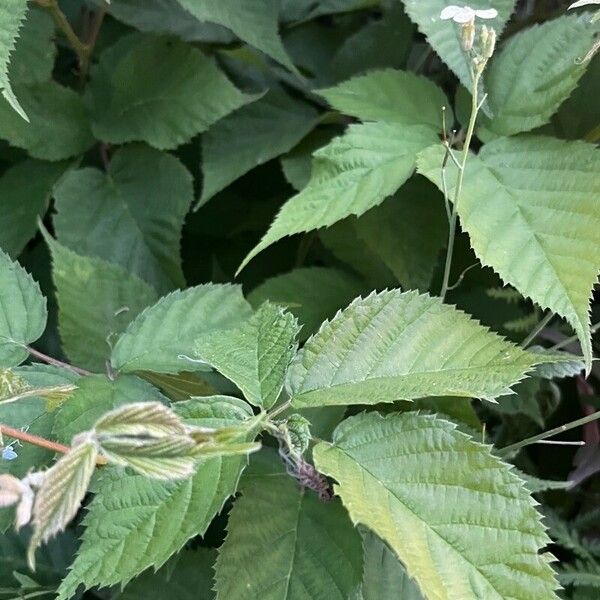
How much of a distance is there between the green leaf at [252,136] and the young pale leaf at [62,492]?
1.41 feet

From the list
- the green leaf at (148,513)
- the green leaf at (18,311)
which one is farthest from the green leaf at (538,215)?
the green leaf at (18,311)

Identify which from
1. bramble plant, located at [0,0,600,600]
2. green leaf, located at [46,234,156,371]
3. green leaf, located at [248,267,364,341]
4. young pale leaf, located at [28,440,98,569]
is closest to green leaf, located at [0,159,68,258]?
bramble plant, located at [0,0,600,600]

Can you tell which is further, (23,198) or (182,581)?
(23,198)

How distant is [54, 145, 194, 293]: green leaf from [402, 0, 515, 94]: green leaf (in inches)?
10.6

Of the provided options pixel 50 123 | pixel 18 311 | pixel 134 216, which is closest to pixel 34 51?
pixel 50 123

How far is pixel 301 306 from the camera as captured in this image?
0.64 m

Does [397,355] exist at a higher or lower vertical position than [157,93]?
lower

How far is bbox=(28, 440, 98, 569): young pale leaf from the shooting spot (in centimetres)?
27

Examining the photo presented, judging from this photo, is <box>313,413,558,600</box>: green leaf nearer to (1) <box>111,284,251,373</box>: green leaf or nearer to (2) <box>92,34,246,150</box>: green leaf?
(1) <box>111,284,251,373</box>: green leaf

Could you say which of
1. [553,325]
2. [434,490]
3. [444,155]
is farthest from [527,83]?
[434,490]

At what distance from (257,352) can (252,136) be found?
340mm

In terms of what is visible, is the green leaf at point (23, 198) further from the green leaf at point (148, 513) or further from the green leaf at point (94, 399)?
the green leaf at point (148, 513)

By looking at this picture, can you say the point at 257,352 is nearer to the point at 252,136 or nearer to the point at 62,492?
the point at 62,492

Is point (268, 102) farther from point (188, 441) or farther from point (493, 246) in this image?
point (188, 441)
